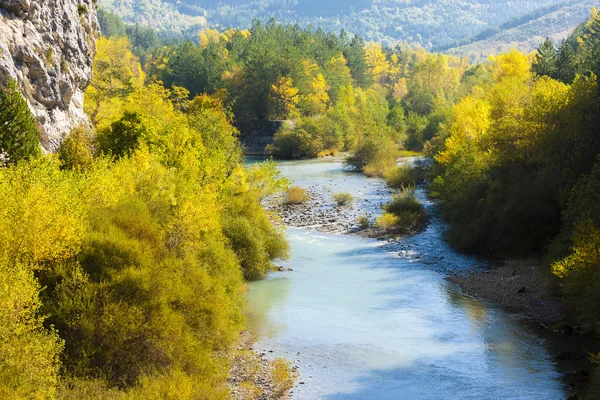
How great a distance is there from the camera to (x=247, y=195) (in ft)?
151

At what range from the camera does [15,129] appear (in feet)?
110

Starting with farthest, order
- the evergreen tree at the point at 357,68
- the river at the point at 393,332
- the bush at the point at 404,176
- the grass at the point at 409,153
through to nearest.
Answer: the evergreen tree at the point at 357,68
the grass at the point at 409,153
the bush at the point at 404,176
the river at the point at 393,332

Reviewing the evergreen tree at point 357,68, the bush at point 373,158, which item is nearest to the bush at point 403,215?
the bush at point 373,158

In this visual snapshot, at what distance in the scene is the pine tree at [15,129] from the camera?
108ft

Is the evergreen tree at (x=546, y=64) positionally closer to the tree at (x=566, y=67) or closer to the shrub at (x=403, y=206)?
the tree at (x=566, y=67)

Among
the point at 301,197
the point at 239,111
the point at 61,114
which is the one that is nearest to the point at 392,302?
A: the point at 61,114

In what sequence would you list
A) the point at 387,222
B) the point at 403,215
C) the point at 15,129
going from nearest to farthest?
the point at 15,129
the point at 387,222
the point at 403,215

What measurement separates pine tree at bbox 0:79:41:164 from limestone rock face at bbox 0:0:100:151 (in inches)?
128

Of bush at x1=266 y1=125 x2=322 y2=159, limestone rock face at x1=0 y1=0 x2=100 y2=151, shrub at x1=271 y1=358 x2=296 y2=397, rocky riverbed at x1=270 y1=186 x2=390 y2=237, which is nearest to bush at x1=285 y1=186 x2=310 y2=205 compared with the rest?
rocky riverbed at x1=270 y1=186 x2=390 y2=237

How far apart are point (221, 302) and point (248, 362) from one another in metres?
2.88

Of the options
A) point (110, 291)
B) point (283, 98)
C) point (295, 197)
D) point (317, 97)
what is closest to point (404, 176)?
point (295, 197)

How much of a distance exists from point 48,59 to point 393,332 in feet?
98.8

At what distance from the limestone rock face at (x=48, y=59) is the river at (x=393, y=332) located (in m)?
18.3

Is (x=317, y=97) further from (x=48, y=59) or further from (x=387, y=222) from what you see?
(x=48, y=59)
